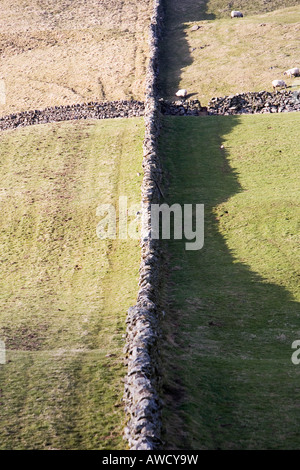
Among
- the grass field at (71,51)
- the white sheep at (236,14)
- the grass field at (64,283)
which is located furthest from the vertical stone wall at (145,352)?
the white sheep at (236,14)

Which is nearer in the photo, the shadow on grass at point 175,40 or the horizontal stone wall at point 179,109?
the horizontal stone wall at point 179,109

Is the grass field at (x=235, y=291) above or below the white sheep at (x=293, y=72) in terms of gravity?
below

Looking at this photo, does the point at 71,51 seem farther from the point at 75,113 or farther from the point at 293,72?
the point at 293,72

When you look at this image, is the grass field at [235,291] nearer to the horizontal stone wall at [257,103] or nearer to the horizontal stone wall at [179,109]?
the horizontal stone wall at [257,103]

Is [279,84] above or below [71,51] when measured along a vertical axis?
above

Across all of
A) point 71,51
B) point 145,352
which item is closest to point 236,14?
point 71,51

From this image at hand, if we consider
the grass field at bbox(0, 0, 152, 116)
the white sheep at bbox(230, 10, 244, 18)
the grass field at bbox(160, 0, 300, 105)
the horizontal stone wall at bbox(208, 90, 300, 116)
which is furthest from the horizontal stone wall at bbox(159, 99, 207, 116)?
the white sheep at bbox(230, 10, 244, 18)
